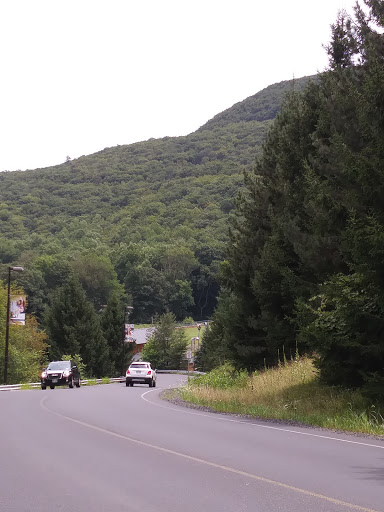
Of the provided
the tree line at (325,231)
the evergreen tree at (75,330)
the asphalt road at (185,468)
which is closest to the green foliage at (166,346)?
the evergreen tree at (75,330)

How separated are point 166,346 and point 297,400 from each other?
93.8 meters

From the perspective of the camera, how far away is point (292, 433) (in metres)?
16.4

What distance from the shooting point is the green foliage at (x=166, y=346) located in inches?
4498

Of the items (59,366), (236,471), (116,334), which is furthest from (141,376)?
(236,471)

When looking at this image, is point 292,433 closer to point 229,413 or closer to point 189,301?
point 229,413

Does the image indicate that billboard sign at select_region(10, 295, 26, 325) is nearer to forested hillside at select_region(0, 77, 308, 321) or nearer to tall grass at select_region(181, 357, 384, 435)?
tall grass at select_region(181, 357, 384, 435)

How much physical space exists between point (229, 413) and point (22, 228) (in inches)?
6472

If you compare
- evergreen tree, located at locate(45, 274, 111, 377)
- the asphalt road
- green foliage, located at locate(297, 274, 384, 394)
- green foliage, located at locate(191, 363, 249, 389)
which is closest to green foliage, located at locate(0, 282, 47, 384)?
evergreen tree, located at locate(45, 274, 111, 377)

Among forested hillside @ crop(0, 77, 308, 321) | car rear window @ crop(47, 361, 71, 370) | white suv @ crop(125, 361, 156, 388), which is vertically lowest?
white suv @ crop(125, 361, 156, 388)

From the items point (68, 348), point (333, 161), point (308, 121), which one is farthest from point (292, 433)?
point (68, 348)

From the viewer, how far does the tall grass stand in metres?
18.2

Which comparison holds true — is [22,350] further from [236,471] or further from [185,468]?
[236,471]

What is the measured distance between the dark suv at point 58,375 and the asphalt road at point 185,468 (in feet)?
94.2

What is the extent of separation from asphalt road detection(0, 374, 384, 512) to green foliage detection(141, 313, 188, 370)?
314ft
